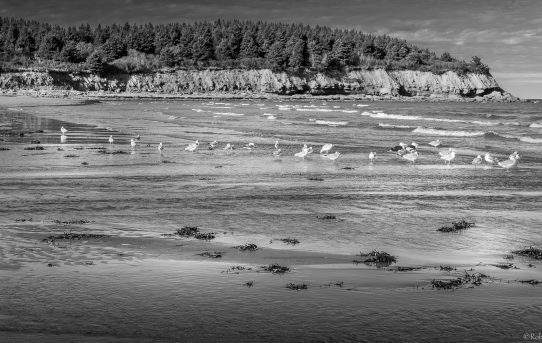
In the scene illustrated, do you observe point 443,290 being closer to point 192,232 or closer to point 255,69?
point 192,232

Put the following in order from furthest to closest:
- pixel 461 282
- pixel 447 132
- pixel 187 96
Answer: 1. pixel 187 96
2. pixel 447 132
3. pixel 461 282

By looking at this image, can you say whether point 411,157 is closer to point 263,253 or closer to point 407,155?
point 407,155

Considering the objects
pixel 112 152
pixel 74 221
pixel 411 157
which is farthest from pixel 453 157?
pixel 74 221

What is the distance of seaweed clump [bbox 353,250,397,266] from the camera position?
9.30m

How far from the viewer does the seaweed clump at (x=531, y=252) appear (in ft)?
31.9

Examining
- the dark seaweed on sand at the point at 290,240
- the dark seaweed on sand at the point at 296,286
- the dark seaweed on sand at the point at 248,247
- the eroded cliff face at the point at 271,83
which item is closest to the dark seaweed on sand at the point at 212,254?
the dark seaweed on sand at the point at 248,247

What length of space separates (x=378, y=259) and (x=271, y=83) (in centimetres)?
15037

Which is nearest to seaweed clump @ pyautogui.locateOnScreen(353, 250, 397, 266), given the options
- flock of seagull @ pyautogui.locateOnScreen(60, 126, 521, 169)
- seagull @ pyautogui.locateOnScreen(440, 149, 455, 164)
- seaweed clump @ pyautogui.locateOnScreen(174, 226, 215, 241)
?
seaweed clump @ pyautogui.locateOnScreen(174, 226, 215, 241)

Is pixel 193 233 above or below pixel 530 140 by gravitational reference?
below

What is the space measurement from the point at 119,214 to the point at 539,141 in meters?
28.7

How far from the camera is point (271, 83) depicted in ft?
518

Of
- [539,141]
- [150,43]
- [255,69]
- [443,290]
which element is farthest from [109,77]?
[443,290]

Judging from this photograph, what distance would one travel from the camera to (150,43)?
161 meters

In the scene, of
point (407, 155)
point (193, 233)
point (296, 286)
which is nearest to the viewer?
point (296, 286)
